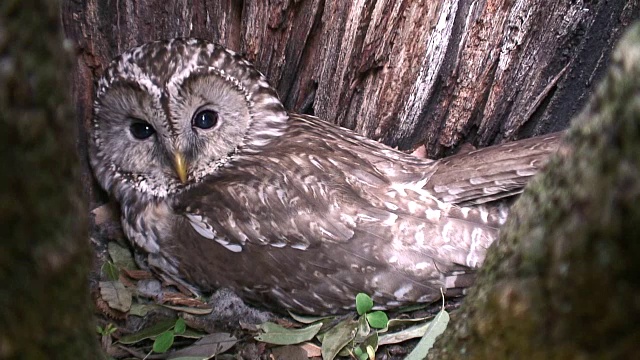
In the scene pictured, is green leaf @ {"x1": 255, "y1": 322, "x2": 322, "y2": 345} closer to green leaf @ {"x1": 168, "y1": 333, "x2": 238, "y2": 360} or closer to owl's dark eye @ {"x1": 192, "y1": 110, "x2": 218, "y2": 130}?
green leaf @ {"x1": 168, "y1": 333, "x2": 238, "y2": 360}

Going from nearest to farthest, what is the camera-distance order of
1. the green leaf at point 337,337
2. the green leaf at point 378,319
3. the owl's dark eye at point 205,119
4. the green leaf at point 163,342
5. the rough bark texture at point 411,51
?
the green leaf at point 163,342 → the green leaf at point 337,337 → the green leaf at point 378,319 → the rough bark texture at point 411,51 → the owl's dark eye at point 205,119

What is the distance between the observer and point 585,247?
770 millimetres

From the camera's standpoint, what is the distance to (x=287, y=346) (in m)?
2.28

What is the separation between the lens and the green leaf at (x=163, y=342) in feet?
6.98

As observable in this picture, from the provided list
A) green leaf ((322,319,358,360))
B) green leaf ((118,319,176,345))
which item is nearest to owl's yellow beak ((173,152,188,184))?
green leaf ((118,319,176,345))

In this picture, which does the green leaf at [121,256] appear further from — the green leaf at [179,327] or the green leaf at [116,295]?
the green leaf at [179,327]

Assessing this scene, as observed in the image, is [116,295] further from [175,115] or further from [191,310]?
[175,115]

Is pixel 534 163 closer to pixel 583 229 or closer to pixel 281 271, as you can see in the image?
pixel 281 271

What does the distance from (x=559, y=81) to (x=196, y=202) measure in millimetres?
1726

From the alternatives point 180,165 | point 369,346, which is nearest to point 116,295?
point 180,165

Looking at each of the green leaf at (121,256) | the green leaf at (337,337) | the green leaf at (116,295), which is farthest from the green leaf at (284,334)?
the green leaf at (121,256)

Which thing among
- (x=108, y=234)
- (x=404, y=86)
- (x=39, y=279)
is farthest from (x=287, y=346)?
(x=39, y=279)

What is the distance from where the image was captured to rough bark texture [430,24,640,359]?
→ 2.36 feet

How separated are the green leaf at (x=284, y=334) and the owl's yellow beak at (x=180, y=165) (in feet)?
2.53
